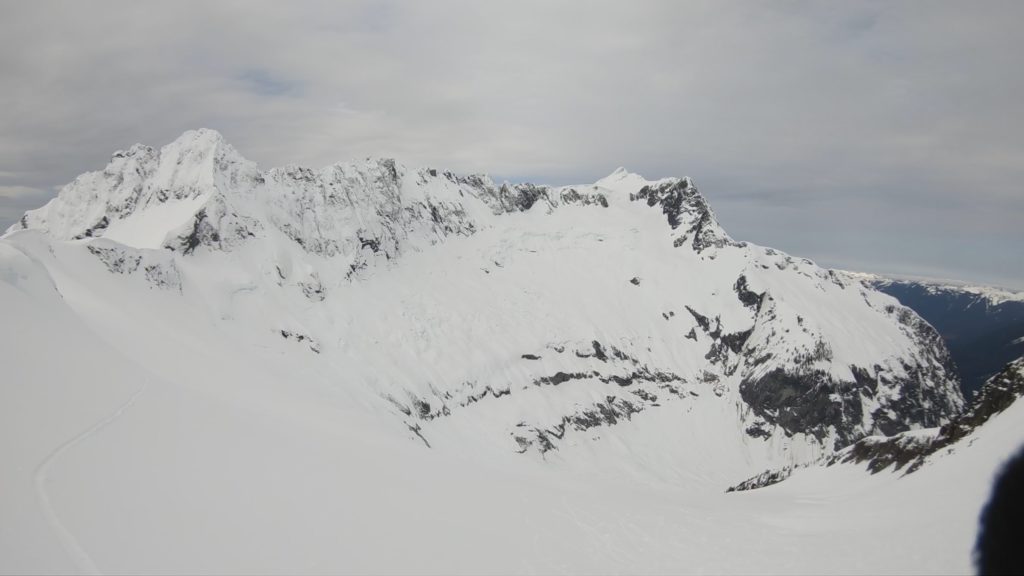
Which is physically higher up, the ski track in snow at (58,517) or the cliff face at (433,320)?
the ski track in snow at (58,517)

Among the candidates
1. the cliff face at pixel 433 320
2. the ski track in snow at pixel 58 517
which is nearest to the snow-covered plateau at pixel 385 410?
the ski track in snow at pixel 58 517

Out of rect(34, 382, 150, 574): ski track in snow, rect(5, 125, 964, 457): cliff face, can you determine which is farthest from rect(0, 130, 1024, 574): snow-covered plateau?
rect(5, 125, 964, 457): cliff face

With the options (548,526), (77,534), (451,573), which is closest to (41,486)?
(77,534)

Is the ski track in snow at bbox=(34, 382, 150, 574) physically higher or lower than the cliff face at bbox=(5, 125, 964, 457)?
higher

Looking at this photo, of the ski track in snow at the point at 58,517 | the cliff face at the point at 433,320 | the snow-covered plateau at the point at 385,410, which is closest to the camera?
the ski track in snow at the point at 58,517

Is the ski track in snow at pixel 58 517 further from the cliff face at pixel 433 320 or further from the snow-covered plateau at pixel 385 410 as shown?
the cliff face at pixel 433 320

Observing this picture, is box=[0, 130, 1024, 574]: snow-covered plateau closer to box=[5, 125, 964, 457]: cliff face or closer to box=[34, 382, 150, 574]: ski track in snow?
box=[34, 382, 150, 574]: ski track in snow

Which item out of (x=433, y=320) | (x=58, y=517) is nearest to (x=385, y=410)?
(x=433, y=320)

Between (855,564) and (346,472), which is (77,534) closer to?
(346,472)
